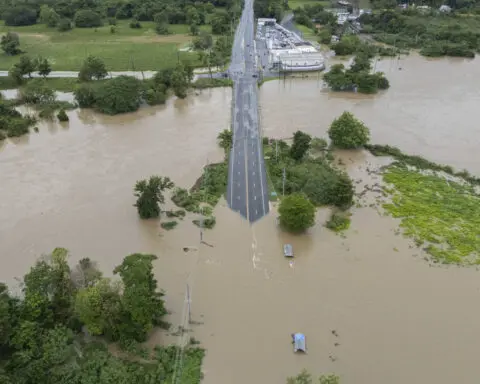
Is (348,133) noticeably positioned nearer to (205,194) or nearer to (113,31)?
(205,194)

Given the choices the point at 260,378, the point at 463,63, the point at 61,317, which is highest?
the point at 463,63

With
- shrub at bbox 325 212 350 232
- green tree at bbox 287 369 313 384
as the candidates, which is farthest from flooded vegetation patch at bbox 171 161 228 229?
green tree at bbox 287 369 313 384

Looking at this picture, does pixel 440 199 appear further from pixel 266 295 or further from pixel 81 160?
pixel 81 160

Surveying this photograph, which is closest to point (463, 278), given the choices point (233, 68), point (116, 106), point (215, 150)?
point (215, 150)

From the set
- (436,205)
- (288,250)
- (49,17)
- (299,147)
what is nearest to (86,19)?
(49,17)

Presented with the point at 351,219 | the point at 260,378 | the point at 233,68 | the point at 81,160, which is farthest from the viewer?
the point at 233,68

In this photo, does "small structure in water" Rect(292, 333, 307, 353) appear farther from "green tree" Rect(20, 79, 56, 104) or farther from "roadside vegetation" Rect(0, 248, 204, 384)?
"green tree" Rect(20, 79, 56, 104)
